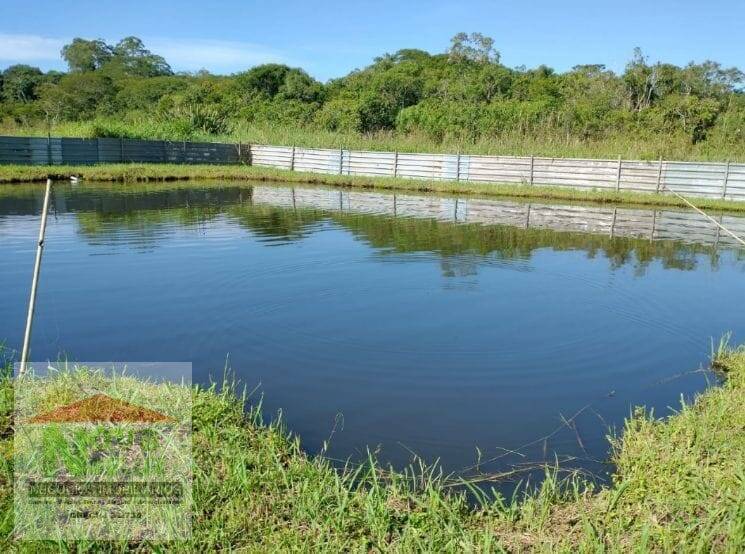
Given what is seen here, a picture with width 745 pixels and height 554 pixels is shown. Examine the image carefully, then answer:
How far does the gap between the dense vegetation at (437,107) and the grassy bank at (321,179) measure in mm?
2979

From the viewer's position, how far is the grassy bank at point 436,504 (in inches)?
115

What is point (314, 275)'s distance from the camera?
8422mm

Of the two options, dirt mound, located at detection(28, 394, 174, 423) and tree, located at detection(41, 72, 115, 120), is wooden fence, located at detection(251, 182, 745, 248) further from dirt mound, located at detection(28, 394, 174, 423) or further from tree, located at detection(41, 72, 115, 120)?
tree, located at detection(41, 72, 115, 120)

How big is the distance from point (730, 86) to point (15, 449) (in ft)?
134

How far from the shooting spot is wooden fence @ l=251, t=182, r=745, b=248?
501 inches

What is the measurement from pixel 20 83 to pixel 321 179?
40.2 metres

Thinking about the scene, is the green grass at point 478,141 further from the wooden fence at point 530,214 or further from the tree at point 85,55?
the tree at point 85,55

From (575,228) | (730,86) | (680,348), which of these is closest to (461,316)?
(680,348)

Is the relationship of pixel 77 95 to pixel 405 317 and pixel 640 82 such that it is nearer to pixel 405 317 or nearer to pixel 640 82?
pixel 640 82

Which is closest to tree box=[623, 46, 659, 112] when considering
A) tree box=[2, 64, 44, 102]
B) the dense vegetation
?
the dense vegetation

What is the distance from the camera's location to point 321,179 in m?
21.6

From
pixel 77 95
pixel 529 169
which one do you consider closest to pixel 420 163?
pixel 529 169

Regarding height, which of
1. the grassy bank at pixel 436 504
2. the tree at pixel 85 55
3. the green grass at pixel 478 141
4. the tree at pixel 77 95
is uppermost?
the tree at pixel 85 55

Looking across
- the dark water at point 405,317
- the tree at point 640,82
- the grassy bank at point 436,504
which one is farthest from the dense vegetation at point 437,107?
the grassy bank at point 436,504
